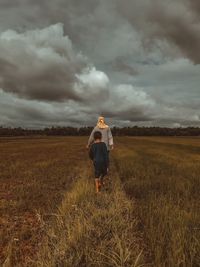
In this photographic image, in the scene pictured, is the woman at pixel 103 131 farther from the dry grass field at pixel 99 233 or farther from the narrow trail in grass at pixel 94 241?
the narrow trail in grass at pixel 94 241

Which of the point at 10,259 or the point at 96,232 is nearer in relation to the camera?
the point at 10,259

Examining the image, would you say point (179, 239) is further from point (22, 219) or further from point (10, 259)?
point (22, 219)

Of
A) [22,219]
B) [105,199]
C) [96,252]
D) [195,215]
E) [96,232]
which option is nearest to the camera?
[96,252]

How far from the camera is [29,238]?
5746 mm

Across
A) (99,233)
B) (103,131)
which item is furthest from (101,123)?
(99,233)

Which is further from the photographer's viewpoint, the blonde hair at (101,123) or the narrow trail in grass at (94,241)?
the blonde hair at (101,123)

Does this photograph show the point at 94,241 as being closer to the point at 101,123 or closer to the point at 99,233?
the point at 99,233

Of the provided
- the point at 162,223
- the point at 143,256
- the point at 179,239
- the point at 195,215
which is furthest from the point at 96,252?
the point at 195,215

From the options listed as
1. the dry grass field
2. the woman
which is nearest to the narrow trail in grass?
the dry grass field

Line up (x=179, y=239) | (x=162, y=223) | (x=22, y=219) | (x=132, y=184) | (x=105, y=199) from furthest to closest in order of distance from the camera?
(x=132, y=184) < (x=105, y=199) < (x=22, y=219) < (x=162, y=223) < (x=179, y=239)

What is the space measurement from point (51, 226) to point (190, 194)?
479 centimetres

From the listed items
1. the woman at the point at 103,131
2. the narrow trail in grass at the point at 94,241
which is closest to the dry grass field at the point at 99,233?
the narrow trail in grass at the point at 94,241

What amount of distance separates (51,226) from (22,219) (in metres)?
1.46

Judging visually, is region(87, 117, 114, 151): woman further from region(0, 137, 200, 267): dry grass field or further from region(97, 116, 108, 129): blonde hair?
region(0, 137, 200, 267): dry grass field
